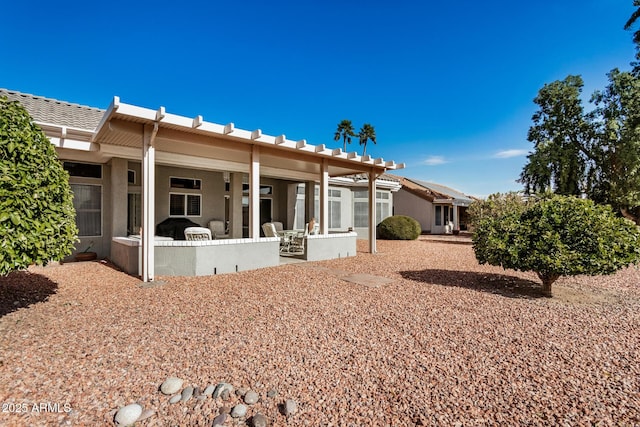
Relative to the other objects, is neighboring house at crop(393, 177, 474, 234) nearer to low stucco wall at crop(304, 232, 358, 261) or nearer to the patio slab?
low stucco wall at crop(304, 232, 358, 261)

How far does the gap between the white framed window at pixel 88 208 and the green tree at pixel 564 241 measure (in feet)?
37.3

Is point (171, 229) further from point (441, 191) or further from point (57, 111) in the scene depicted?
point (441, 191)

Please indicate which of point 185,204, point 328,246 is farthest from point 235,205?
point 328,246

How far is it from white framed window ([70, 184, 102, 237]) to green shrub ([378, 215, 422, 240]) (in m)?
14.3

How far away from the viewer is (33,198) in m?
→ 4.29

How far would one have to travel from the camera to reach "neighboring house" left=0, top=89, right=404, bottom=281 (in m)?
7.13

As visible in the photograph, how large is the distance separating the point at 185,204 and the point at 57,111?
17.5 feet

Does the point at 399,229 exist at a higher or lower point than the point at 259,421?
higher

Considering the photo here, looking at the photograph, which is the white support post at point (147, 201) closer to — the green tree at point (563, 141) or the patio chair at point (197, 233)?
the patio chair at point (197, 233)

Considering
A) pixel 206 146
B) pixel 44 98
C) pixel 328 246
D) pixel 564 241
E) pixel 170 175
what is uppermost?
pixel 44 98

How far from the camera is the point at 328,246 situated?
11.1 m

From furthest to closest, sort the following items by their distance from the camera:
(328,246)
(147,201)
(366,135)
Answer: (366,135) → (328,246) → (147,201)

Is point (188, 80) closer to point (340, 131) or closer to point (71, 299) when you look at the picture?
point (71, 299)

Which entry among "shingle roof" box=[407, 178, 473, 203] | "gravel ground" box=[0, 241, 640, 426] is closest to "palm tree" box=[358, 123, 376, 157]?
"shingle roof" box=[407, 178, 473, 203]
